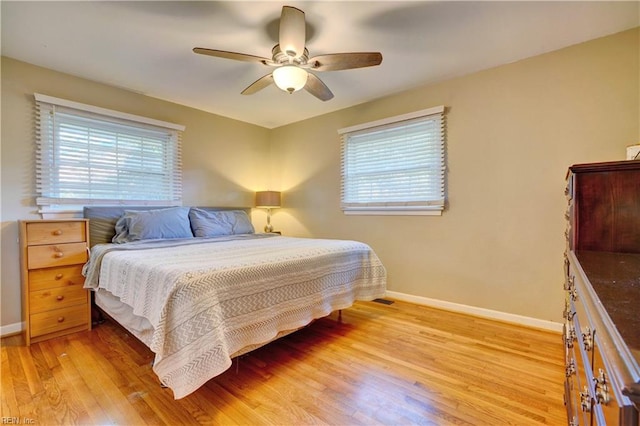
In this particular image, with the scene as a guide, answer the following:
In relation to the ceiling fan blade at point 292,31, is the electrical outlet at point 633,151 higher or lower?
lower

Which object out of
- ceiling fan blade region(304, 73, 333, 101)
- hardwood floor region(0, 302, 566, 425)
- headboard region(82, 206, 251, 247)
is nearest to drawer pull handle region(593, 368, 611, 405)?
hardwood floor region(0, 302, 566, 425)

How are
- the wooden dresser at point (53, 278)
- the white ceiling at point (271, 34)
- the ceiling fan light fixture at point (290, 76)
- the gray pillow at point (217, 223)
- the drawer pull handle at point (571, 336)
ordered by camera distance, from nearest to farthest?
the drawer pull handle at point (571, 336), the white ceiling at point (271, 34), the ceiling fan light fixture at point (290, 76), the wooden dresser at point (53, 278), the gray pillow at point (217, 223)

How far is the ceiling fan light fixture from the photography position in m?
2.02

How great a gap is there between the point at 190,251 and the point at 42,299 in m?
1.27

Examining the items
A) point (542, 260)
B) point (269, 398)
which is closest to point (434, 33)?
point (542, 260)

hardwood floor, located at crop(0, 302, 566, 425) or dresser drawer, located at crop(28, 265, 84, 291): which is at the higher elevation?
dresser drawer, located at crop(28, 265, 84, 291)

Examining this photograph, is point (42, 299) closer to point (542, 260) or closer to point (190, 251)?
point (190, 251)

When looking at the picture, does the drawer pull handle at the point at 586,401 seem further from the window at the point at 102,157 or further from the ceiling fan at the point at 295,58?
the window at the point at 102,157

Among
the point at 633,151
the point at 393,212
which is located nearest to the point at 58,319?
the point at 393,212

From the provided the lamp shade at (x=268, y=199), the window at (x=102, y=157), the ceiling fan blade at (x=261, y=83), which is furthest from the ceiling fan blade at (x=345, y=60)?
the lamp shade at (x=268, y=199)

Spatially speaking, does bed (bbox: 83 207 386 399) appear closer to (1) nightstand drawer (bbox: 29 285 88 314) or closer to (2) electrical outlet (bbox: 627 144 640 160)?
(1) nightstand drawer (bbox: 29 285 88 314)

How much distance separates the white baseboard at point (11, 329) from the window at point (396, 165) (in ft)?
10.9

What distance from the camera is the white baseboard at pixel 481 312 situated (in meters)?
2.46

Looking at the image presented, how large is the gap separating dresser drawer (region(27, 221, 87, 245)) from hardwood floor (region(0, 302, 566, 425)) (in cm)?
79
